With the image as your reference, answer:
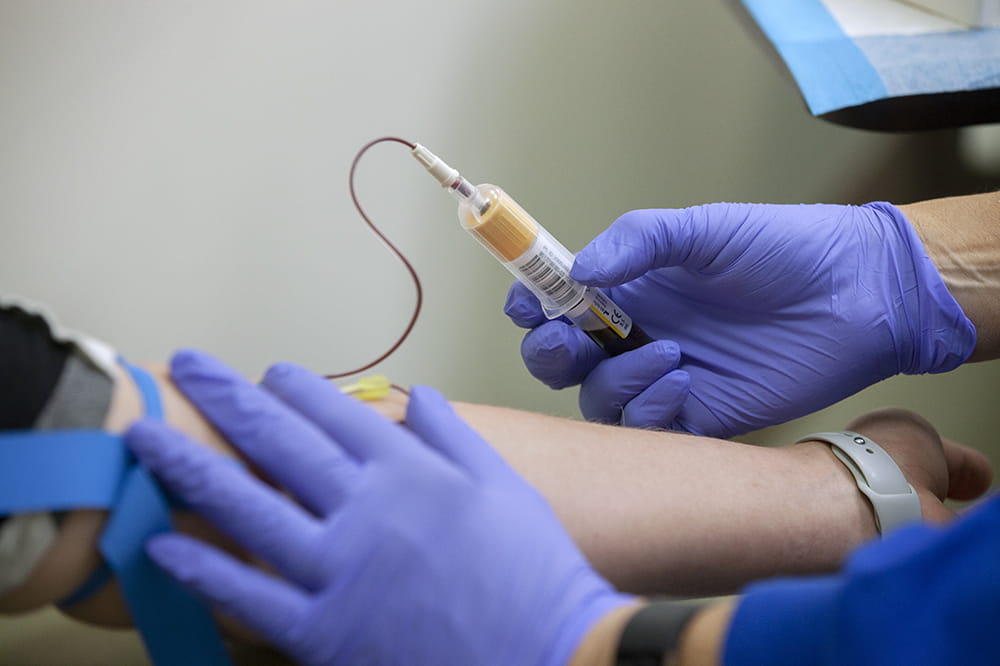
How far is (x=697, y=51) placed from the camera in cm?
133

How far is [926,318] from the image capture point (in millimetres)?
975

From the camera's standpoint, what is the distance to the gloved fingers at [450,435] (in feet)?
2.19

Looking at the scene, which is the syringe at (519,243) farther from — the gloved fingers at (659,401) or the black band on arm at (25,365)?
the black band on arm at (25,365)

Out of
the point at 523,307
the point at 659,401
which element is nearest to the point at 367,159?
the point at 523,307

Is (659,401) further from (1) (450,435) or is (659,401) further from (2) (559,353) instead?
(1) (450,435)

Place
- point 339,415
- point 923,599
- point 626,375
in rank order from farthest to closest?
point 626,375
point 339,415
point 923,599

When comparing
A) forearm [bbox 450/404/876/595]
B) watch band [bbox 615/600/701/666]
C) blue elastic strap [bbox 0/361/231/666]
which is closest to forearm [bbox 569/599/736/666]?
watch band [bbox 615/600/701/666]

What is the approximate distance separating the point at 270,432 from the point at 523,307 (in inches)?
19.9

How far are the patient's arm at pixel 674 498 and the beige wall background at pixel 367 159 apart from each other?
403 mm

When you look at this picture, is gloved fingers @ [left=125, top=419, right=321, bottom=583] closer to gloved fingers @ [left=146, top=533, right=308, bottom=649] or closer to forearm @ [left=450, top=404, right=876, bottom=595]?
gloved fingers @ [left=146, top=533, right=308, bottom=649]

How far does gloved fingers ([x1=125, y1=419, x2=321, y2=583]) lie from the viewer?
57cm

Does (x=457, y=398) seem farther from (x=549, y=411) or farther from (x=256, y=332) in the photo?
(x=256, y=332)

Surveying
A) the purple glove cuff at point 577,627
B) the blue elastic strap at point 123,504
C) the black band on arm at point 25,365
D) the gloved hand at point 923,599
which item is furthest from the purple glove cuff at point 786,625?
the black band on arm at point 25,365

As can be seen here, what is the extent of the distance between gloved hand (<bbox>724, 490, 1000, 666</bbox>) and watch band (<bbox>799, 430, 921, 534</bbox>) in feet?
1.54
